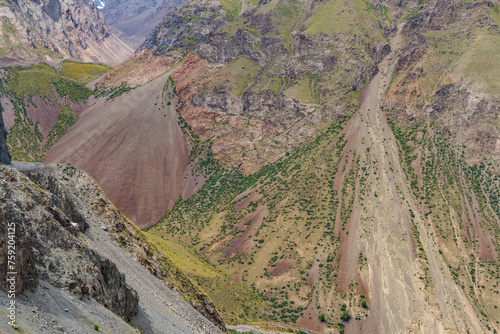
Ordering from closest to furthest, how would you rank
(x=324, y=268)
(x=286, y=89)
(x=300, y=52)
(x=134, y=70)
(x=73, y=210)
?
(x=73, y=210) → (x=324, y=268) → (x=286, y=89) → (x=300, y=52) → (x=134, y=70)

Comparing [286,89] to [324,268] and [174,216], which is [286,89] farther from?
[324,268]

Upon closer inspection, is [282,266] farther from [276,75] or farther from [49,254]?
[276,75]

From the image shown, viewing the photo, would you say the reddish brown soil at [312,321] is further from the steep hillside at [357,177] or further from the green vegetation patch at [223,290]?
the green vegetation patch at [223,290]

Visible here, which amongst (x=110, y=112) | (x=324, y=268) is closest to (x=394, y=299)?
(x=324, y=268)

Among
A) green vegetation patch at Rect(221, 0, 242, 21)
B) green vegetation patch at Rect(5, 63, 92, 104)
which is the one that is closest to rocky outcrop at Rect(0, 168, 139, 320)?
green vegetation patch at Rect(5, 63, 92, 104)

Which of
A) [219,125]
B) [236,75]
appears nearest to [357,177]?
[219,125]

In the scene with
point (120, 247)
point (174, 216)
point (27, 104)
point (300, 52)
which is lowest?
point (174, 216)
